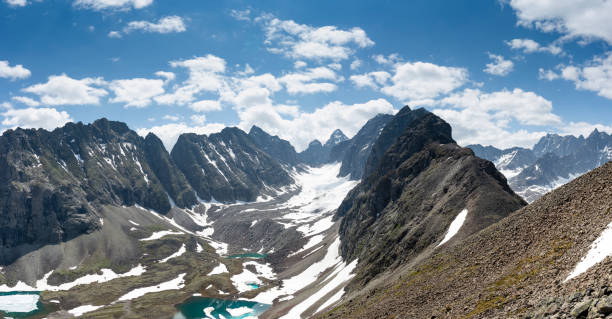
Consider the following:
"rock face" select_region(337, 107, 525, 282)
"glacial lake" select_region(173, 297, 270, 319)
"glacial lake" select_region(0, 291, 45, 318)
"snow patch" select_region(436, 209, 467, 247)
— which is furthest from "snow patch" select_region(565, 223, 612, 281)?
"glacial lake" select_region(0, 291, 45, 318)

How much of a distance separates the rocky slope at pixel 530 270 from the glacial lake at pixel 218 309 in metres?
109

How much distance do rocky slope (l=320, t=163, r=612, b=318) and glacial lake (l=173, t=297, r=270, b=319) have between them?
10924 centimetres

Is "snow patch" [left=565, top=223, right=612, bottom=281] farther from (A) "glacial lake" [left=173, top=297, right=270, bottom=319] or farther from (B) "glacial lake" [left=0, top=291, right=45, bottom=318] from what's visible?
(B) "glacial lake" [left=0, top=291, right=45, bottom=318]

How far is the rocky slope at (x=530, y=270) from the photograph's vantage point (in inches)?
1024

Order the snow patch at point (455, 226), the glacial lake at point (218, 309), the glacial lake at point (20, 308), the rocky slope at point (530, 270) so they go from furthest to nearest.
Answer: the glacial lake at point (20, 308), the glacial lake at point (218, 309), the snow patch at point (455, 226), the rocky slope at point (530, 270)

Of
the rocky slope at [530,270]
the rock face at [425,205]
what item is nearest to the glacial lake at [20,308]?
the rock face at [425,205]

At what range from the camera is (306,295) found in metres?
135

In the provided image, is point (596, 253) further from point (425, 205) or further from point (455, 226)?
point (425, 205)

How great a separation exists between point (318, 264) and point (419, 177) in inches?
3267

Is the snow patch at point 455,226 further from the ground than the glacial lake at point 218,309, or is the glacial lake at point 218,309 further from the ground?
the snow patch at point 455,226

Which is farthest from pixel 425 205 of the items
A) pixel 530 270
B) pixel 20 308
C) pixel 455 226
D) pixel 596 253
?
pixel 20 308

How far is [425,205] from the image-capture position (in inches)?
4498

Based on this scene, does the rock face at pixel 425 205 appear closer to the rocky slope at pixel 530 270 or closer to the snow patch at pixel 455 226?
the snow patch at pixel 455 226

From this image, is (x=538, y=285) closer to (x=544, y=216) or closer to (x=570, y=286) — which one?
(x=570, y=286)
